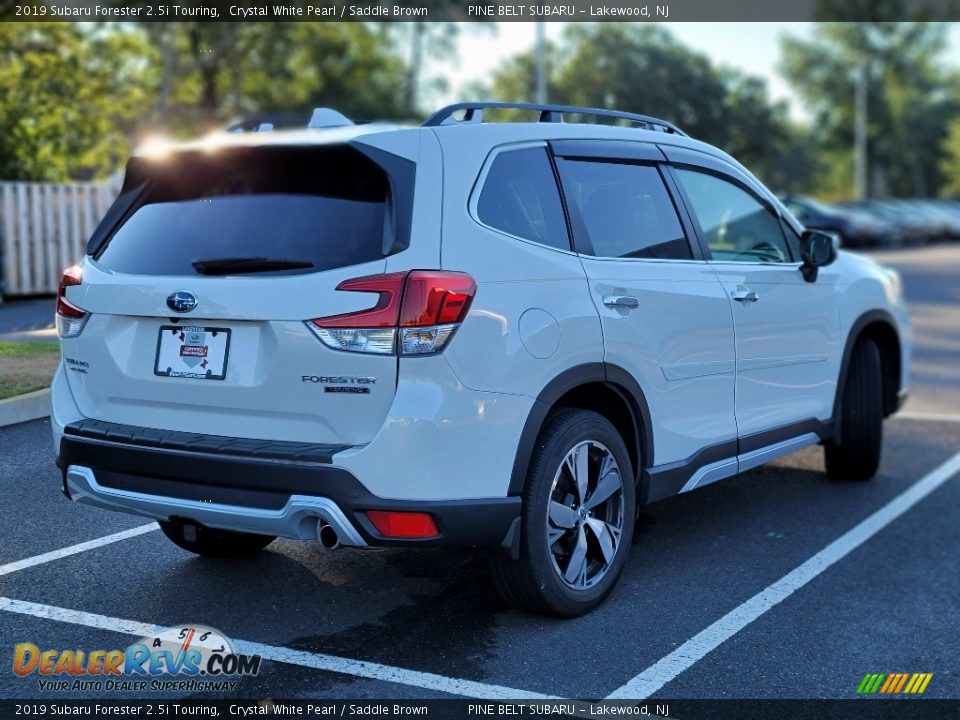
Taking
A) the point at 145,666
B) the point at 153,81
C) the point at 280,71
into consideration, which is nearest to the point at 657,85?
the point at 280,71

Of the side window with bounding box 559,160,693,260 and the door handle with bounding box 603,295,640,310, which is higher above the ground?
the side window with bounding box 559,160,693,260

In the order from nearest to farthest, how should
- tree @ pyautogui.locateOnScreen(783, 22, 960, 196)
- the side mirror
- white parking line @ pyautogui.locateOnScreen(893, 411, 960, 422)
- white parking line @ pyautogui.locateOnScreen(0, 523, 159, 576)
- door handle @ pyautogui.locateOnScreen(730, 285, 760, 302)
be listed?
white parking line @ pyautogui.locateOnScreen(0, 523, 159, 576)
door handle @ pyautogui.locateOnScreen(730, 285, 760, 302)
the side mirror
white parking line @ pyautogui.locateOnScreen(893, 411, 960, 422)
tree @ pyautogui.locateOnScreen(783, 22, 960, 196)

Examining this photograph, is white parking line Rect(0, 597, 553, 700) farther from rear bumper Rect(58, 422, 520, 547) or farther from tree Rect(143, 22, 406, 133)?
tree Rect(143, 22, 406, 133)

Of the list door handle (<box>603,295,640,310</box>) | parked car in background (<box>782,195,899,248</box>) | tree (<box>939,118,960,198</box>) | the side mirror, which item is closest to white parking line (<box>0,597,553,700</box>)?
door handle (<box>603,295,640,310</box>)

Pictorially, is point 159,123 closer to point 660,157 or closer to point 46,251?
point 46,251

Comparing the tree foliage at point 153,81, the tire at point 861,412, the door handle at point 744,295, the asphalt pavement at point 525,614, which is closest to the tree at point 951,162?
the tree foliage at point 153,81

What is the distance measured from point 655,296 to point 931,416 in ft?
17.5

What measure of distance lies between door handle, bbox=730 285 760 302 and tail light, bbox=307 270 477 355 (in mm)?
1968

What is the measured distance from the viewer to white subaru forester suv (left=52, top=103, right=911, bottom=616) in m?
3.84

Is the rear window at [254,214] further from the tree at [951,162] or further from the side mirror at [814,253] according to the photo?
the tree at [951,162]

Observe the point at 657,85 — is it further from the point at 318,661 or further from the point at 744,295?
the point at 318,661

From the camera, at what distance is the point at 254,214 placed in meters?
4.16

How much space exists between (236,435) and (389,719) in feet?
3.52

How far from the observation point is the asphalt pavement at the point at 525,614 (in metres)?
3.99
